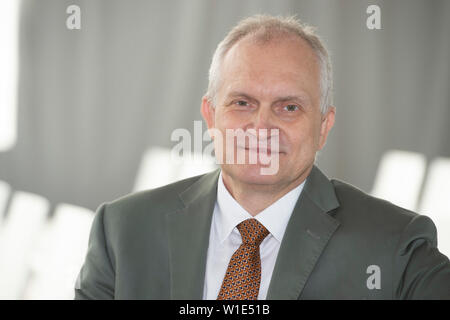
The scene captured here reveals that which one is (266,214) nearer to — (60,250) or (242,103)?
(242,103)

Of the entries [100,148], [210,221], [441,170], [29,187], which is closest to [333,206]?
[210,221]

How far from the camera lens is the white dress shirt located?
1.45 meters

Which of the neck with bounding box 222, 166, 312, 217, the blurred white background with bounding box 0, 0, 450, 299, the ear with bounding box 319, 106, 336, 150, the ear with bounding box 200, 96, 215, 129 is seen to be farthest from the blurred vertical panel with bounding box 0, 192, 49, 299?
the ear with bounding box 319, 106, 336, 150

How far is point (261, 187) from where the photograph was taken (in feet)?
4.92

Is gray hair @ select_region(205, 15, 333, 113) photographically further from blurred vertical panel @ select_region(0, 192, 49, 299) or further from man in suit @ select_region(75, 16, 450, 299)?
blurred vertical panel @ select_region(0, 192, 49, 299)

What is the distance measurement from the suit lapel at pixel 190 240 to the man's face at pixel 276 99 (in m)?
0.13

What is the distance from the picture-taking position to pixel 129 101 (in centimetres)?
321

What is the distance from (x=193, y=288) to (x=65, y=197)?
6.66ft

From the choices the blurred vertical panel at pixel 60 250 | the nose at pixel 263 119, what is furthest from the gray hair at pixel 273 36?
the blurred vertical panel at pixel 60 250

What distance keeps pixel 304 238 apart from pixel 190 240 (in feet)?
1.01

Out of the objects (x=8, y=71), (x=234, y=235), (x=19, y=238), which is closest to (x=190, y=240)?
(x=234, y=235)

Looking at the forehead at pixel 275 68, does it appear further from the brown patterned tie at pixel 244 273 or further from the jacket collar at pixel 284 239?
the brown patterned tie at pixel 244 273

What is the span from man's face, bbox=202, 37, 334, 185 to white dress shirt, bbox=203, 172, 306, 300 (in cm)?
8

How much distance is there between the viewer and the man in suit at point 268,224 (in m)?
1.38
